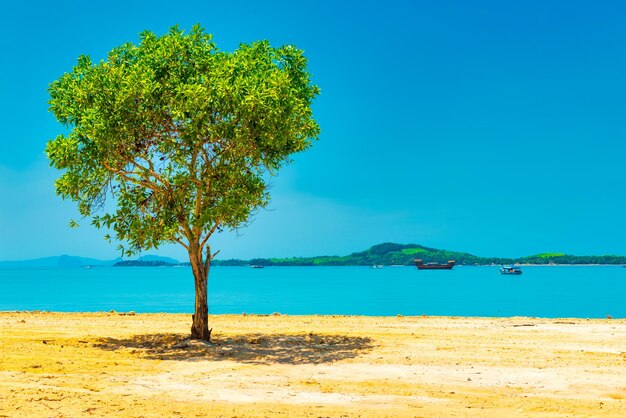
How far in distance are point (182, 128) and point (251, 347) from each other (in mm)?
7956

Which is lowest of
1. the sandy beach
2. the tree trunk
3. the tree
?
the sandy beach

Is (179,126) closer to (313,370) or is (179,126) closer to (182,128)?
(182,128)

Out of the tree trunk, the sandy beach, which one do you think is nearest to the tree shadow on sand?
the sandy beach

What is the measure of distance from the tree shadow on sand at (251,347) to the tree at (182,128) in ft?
3.94

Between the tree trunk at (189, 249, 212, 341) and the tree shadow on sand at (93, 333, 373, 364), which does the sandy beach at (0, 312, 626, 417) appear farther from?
the tree trunk at (189, 249, 212, 341)

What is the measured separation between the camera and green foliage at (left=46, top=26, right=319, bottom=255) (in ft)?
67.6

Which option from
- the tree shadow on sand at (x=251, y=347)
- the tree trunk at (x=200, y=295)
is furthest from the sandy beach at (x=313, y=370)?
the tree trunk at (x=200, y=295)

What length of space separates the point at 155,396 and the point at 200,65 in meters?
11.8

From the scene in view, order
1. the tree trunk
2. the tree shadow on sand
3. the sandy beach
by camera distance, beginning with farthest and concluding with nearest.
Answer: the tree trunk < the tree shadow on sand < the sandy beach

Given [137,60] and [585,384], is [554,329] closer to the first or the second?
[585,384]

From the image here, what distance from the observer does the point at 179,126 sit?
21.9m

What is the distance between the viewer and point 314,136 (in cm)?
2400

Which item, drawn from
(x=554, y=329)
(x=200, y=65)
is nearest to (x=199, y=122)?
(x=200, y=65)

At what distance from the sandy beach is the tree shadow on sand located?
64 mm
